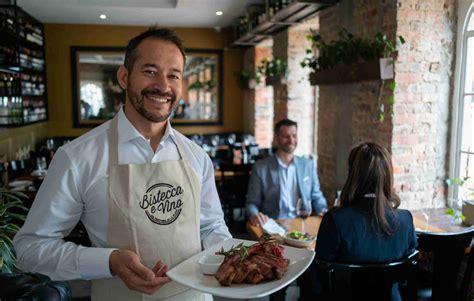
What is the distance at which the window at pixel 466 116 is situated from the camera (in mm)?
3369

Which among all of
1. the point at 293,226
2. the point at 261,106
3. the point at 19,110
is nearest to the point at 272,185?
the point at 293,226

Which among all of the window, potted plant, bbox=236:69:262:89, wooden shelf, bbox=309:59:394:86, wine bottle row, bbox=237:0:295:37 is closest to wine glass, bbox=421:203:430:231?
the window

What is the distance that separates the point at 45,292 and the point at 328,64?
11.4 feet

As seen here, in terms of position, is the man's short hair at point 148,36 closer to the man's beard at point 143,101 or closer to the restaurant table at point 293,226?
the man's beard at point 143,101

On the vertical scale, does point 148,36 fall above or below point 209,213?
above

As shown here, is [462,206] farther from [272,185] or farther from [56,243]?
[56,243]

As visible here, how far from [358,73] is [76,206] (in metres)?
2.78

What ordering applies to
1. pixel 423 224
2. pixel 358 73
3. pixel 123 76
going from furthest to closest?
pixel 358 73
pixel 423 224
pixel 123 76

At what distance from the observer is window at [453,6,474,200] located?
133 inches

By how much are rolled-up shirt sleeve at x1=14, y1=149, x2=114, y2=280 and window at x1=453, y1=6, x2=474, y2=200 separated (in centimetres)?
290

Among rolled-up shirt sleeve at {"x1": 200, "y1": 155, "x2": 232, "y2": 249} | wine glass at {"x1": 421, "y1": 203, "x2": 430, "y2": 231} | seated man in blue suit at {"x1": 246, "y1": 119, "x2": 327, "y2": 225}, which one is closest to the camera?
rolled-up shirt sleeve at {"x1": 200, "y1": 155, "x2": 232, "y2": 249}

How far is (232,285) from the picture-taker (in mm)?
1382

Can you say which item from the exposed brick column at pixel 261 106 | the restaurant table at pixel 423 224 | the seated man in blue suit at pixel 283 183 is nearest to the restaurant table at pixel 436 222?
the restaurant table at pixel 423 224

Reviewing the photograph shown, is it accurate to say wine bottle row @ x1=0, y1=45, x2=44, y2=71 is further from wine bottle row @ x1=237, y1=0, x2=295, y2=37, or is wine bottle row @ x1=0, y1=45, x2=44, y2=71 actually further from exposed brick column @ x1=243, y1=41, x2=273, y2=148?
exposed brick column @ x1=243, y1=41, x2=273, y2=148
